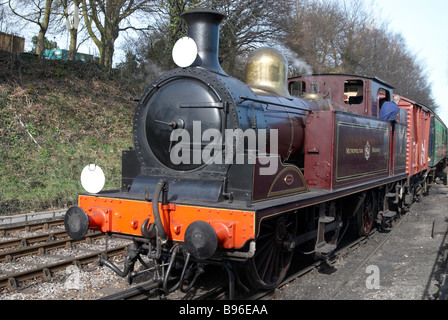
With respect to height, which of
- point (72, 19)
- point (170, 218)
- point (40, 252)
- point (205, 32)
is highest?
point (72, 19)

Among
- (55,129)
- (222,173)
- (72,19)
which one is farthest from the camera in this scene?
(72,19)

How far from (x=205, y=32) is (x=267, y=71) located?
3.64 ft

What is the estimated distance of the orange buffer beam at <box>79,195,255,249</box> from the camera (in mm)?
3533

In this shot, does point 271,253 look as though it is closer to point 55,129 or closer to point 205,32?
point 205,32

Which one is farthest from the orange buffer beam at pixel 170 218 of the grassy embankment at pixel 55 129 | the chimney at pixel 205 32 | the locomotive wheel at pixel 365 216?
the grassy embankment at pixel 55 129

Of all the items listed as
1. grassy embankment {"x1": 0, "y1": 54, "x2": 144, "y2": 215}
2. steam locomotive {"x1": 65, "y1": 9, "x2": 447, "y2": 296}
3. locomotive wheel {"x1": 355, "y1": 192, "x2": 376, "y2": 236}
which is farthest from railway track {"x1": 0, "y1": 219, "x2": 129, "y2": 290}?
locomotive wheel {"x1": 355, "y1": 192, "x2": 376, "y2": 236}

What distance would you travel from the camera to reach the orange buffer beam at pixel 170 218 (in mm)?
3533

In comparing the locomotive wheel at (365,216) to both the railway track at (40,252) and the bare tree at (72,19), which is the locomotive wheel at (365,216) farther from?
the bare tree at (72,19)

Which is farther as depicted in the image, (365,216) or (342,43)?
(342,43)

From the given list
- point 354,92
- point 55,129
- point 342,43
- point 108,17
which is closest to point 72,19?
point 108,17

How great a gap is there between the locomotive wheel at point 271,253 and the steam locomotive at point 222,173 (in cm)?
1

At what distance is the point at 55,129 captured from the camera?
39.3ft
